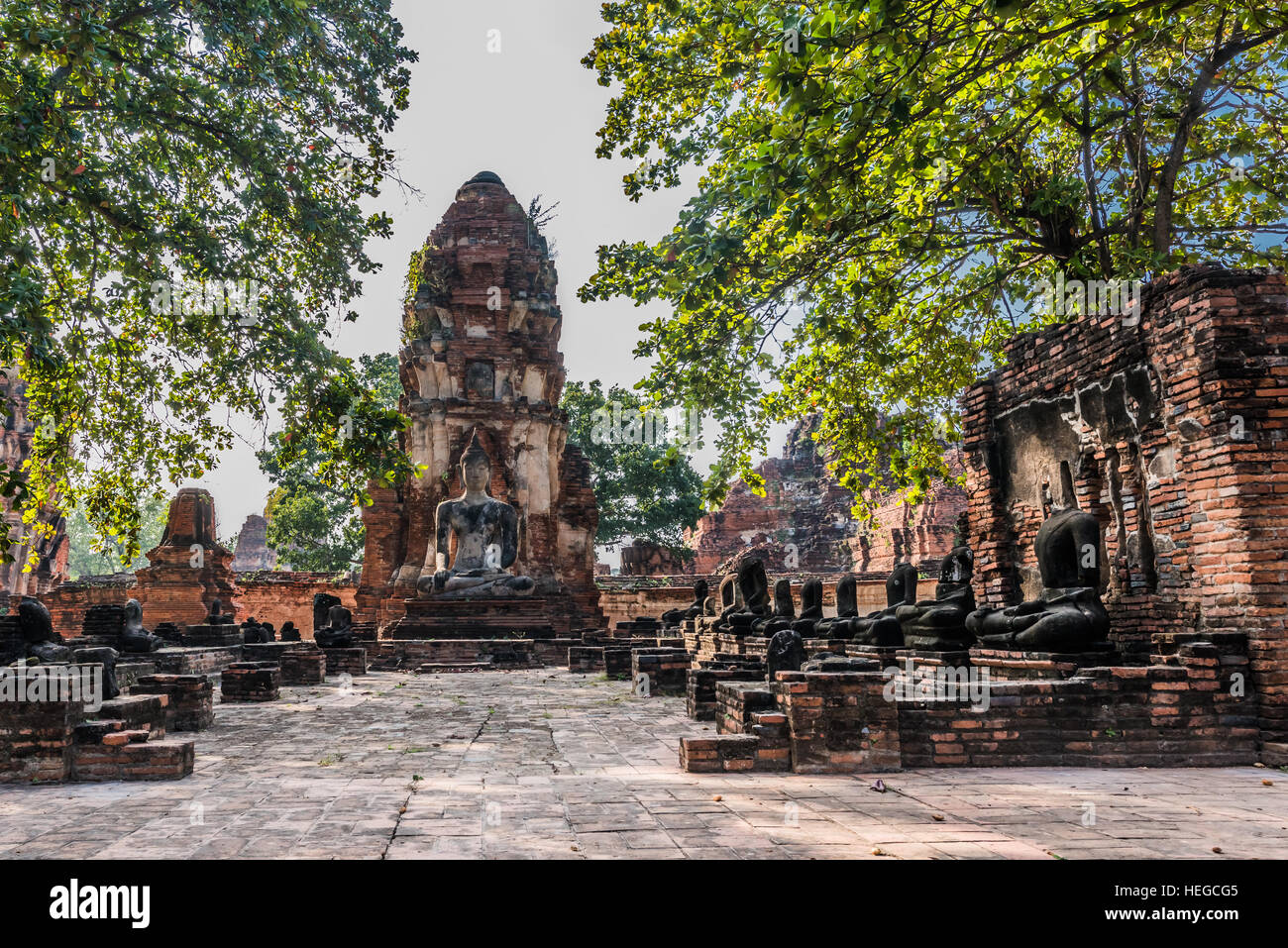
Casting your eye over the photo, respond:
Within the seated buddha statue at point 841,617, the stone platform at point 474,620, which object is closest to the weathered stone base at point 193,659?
the stone platform at point 474,620

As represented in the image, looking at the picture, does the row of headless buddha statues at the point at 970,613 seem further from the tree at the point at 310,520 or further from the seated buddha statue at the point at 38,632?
the tree at the point at 310,520

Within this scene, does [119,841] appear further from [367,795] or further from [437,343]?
[437,343]

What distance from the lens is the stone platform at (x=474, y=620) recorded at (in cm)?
1722

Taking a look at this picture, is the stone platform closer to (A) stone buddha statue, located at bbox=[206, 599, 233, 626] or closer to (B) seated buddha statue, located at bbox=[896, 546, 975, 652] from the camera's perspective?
(A) stone buddha statue, located at bbox=[206, 599, 233, 626]

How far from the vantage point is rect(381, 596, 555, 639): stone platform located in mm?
17219

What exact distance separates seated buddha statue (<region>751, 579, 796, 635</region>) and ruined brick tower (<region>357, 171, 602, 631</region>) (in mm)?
8808

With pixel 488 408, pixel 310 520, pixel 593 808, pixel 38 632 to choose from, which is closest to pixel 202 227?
pixel 38 632

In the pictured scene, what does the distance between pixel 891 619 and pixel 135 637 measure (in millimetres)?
9335

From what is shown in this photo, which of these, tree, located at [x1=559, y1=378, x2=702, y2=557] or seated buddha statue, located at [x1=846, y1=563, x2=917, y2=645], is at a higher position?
tree, located at [x1=559, y1=378, x2=702, y2=557]

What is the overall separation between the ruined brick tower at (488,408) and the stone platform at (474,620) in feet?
9.08

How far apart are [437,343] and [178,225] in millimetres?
12483

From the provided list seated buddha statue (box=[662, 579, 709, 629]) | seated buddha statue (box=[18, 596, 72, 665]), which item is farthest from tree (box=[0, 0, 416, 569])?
seated buddha statue (box=[662, 579, 709, 629])

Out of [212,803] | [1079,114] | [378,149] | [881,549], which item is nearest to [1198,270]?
Answer: [1079,114]

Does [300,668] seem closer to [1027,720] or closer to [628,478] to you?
[1027,720]
